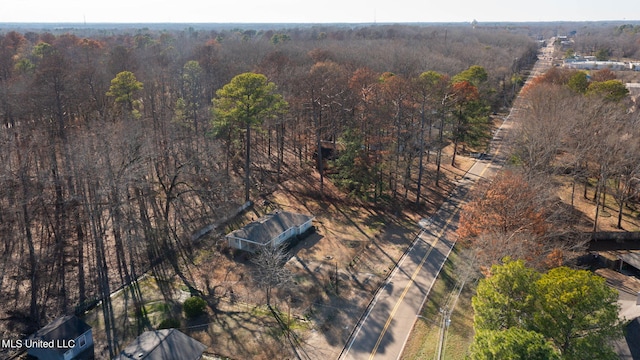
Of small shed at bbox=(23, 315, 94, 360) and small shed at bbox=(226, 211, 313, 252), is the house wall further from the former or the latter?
small shed at bbox=(23, 315, 94, 360)

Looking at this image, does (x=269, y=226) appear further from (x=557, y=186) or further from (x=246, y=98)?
(x=557, y=186)

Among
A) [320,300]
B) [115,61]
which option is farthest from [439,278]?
[115,61]

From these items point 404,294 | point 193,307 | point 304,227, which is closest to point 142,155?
point 193,307

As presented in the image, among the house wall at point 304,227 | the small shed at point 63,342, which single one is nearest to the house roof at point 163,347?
the small shed at point 63,342

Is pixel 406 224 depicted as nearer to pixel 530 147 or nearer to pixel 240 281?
pixel 530 147

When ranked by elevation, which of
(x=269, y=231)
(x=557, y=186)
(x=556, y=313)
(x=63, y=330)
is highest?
(x=556, y=313)

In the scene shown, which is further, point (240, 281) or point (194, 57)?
point (194, 57)
